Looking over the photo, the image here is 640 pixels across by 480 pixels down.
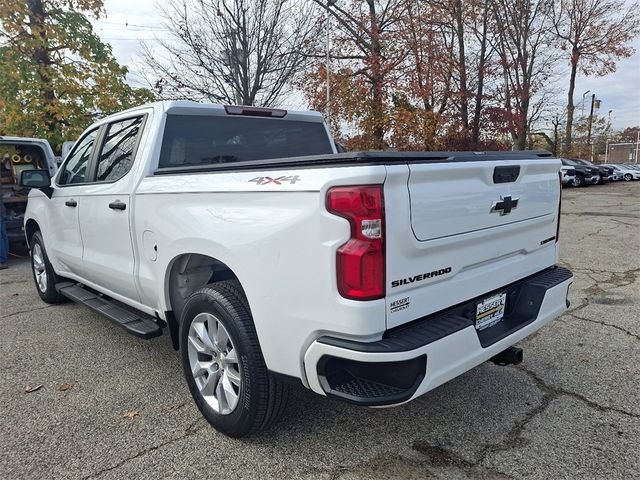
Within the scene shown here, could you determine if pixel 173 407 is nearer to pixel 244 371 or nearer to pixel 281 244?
pixel 244 371

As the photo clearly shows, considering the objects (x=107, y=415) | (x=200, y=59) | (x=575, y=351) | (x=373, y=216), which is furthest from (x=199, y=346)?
(x=200, y=59)

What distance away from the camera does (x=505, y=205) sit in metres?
2.66

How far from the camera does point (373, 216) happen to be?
2014mm

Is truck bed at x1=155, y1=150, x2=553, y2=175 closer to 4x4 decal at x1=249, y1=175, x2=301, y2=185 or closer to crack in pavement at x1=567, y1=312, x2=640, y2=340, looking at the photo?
4x4 decal at x1=249, y1=175, x2=301, y2=185

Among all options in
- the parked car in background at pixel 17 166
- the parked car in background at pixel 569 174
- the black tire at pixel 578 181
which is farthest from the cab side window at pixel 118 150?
the black tire at pixel 578 181

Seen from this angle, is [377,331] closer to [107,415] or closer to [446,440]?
[446,440]

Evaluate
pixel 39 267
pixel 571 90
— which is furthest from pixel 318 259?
pixel 571 90

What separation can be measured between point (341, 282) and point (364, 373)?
43 centimetres

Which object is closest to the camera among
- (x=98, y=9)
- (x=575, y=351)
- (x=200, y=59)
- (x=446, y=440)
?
(x=446, y=440)

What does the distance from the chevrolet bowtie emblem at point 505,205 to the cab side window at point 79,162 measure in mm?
3487

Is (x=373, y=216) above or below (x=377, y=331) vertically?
above

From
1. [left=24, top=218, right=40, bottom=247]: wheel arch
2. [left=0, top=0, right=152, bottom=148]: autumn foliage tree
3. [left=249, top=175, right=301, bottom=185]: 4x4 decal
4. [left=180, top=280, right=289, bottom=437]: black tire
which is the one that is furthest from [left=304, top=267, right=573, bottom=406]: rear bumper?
[left=0, top=0, right=152, bottom=148]: autumn foliage tree

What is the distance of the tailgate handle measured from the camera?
2.59 metres

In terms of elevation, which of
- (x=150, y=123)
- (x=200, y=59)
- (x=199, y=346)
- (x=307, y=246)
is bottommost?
(x=199, y=346)
